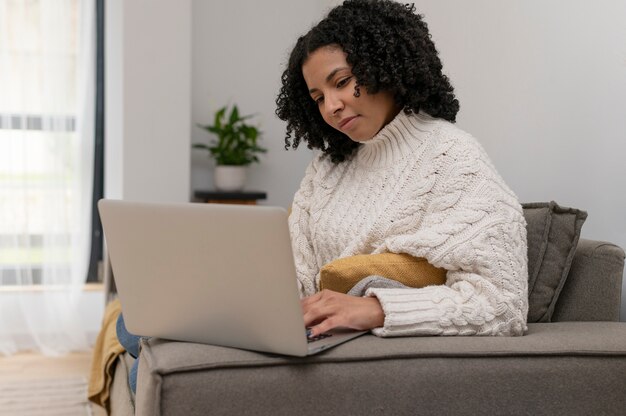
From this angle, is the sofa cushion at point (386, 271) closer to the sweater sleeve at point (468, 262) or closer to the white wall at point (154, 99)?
the sweater sleeve at point (468, 262)

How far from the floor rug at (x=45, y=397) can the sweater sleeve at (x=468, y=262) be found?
1.88 m

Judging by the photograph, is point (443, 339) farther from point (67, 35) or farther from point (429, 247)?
point (67, 35)

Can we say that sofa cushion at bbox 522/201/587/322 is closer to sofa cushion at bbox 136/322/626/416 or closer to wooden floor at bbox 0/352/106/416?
sofa cushion at bbox 136/322/626/416

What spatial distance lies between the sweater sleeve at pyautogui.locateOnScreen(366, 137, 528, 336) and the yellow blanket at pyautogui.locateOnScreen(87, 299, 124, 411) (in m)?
1.16

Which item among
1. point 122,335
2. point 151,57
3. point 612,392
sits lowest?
point 122,335

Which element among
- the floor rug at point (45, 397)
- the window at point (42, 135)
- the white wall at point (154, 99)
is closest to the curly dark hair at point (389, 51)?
the floor rug at point (45, 397)

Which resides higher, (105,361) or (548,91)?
(548,91)

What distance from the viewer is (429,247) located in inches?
60.7

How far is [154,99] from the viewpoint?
3.91 metres

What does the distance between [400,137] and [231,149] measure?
257cm

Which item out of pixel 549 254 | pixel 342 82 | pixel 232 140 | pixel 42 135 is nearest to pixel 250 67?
pixel 232 140

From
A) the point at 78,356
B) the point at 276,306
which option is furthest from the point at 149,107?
the point at 276,306

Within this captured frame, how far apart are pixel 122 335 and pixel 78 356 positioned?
6.63 ft

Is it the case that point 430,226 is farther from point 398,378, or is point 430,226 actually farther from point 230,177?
point 230,177
